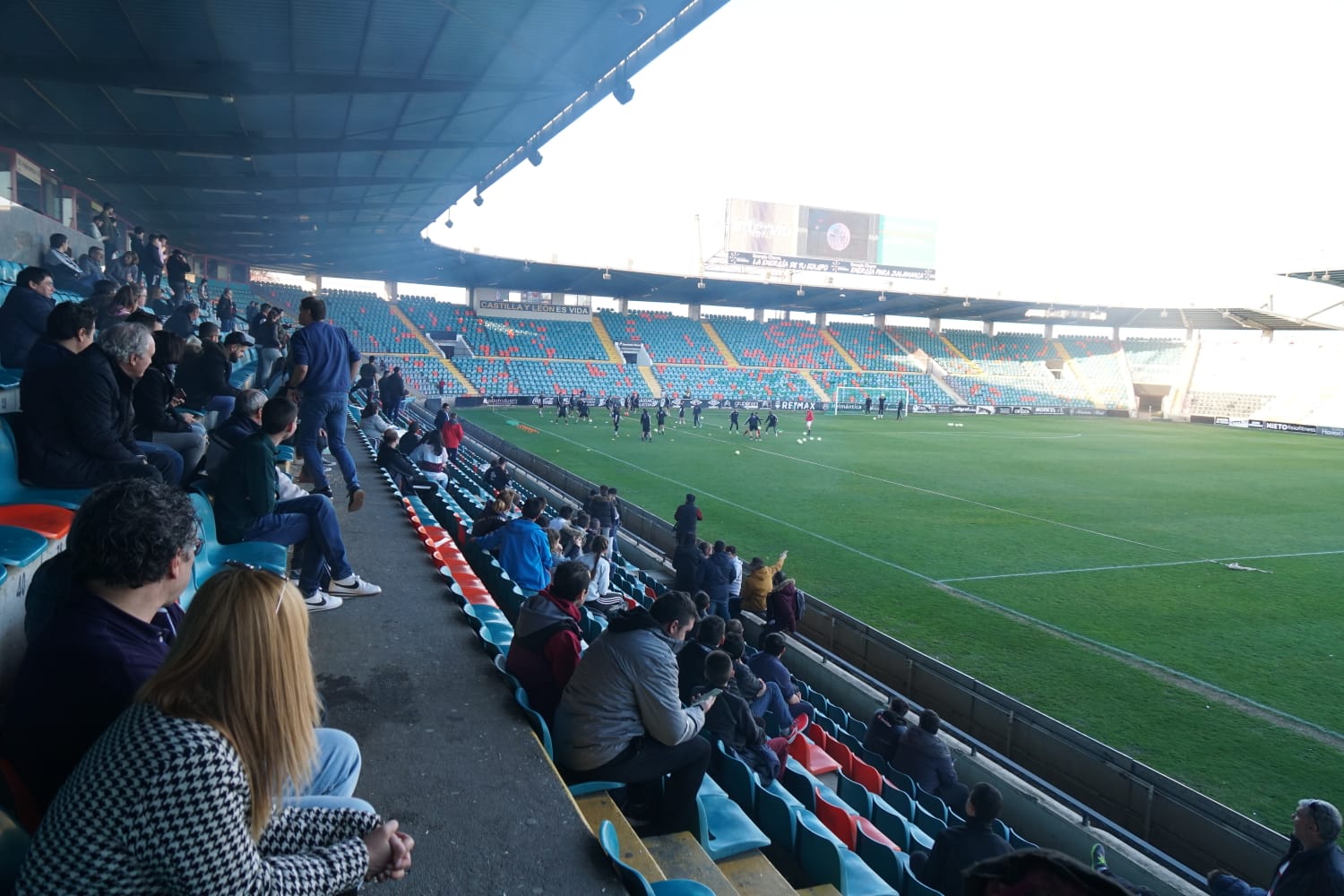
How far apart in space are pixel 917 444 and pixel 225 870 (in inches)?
1309

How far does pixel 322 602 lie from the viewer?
16.0 feet

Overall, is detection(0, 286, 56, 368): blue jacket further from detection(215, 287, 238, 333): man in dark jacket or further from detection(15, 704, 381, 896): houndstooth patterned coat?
detection(215, 287, 238, 333): man in dark jacket

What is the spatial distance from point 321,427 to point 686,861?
4.47 meters

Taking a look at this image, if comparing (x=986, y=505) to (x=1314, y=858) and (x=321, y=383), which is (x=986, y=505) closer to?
(x=1314, y=858)

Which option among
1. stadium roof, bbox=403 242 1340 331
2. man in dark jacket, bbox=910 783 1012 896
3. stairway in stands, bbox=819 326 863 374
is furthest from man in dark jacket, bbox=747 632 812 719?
stairway in stands, bbox=819 326 863 374

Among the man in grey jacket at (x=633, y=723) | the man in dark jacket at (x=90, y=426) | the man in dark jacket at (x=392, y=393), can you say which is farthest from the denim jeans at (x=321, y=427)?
the man in dark jacket at (x=392, y=393)

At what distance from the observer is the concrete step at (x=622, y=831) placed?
279 cm

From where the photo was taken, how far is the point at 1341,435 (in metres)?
47.4

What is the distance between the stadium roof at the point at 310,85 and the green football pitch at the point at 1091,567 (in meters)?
8.70

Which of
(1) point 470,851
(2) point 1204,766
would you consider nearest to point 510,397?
(2) point 1204,766

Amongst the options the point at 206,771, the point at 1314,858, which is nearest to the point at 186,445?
the point at 206,771

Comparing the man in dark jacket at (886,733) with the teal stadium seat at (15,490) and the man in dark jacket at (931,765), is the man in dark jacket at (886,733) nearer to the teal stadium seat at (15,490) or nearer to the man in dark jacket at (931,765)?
the man in dark jacket at (931,765)

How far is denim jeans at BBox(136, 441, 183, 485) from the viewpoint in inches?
194

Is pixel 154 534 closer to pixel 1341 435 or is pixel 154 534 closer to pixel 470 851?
pixel 470 851
